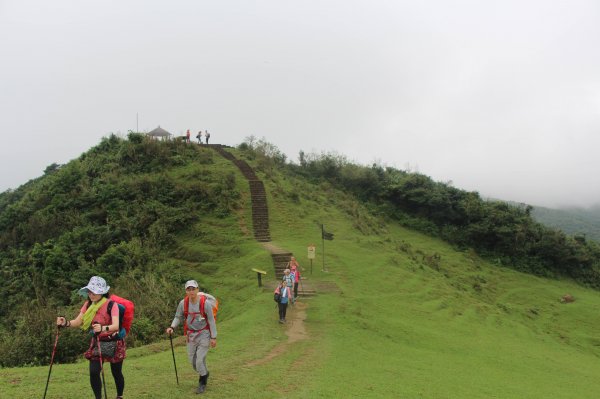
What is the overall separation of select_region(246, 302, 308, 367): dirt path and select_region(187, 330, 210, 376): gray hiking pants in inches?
113

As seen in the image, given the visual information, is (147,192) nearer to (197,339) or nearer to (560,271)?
(197,339)

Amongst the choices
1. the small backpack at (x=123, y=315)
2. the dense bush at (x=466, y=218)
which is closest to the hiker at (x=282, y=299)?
the small backpack at (x=123, y=315)

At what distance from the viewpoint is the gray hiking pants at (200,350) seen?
8039mm

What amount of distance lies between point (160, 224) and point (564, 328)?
25.9 m

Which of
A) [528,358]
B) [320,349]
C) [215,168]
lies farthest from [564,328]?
[215,168]

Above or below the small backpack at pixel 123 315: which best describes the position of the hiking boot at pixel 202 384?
below

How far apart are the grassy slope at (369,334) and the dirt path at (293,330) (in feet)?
0.79

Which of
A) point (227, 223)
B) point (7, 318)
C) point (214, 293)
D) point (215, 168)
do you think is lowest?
point (7, 318)

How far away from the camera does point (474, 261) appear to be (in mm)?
39594

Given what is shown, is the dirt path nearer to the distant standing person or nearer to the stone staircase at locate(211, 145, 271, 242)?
the distant standing person

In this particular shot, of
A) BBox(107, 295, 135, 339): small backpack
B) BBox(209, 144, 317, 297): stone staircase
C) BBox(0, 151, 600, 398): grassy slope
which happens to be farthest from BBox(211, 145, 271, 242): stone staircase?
BBox(107, 295, 135, 339): small backpack

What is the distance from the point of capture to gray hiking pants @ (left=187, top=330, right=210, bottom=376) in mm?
8039

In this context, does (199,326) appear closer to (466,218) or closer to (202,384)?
(202,384)

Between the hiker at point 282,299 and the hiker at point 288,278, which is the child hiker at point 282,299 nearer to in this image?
the hiker at point 282,299
